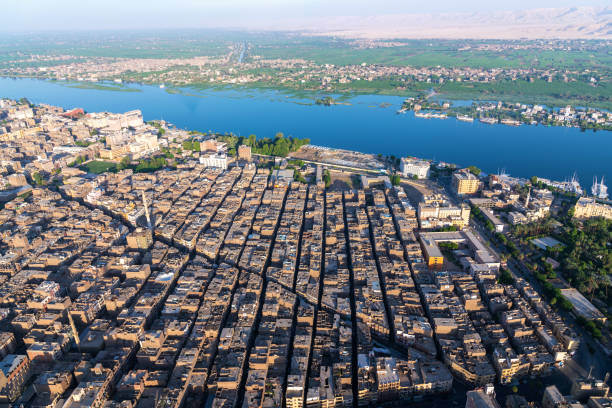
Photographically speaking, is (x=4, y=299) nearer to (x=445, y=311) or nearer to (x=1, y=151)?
(x=445, y=311)

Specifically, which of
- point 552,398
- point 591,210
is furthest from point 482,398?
point 591,210

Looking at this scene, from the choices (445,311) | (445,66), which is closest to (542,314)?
(445,311)

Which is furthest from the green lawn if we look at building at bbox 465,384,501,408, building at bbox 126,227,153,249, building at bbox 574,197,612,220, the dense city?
building at bbox 574,197,612,220

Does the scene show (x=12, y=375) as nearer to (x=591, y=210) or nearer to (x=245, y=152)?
(x=245, y=152)

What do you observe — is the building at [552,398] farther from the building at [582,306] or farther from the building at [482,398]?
the building at [582,306]

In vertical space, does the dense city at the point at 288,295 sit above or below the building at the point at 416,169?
below

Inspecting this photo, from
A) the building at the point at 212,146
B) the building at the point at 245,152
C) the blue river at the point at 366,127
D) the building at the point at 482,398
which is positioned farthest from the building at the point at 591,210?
the building at the point at 212,146
